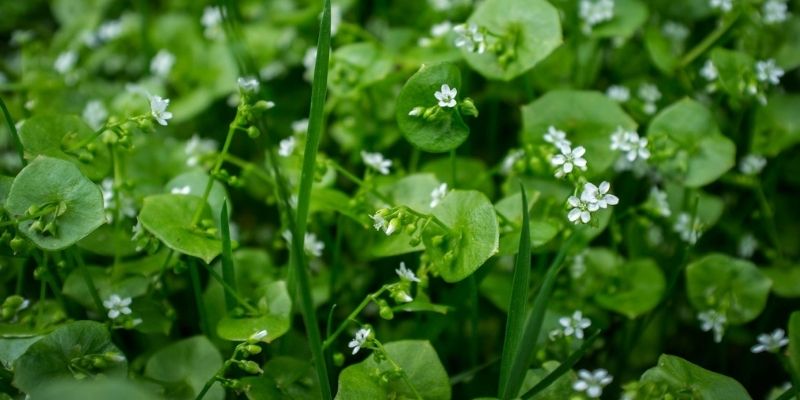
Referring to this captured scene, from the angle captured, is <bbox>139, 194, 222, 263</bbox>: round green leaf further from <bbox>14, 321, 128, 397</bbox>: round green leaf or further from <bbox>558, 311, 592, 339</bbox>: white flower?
<bbox>558, 311, 592, 339</bbox>: white flower

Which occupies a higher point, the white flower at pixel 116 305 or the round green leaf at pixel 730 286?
the white flower at pixel 116 305

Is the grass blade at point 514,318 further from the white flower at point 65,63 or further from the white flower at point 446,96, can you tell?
the white flower at point 65,63

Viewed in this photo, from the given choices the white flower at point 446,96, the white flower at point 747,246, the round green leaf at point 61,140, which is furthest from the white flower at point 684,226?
the round green leaf at point 61,140

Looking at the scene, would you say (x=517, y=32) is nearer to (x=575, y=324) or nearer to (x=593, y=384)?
(x=575, y=324)

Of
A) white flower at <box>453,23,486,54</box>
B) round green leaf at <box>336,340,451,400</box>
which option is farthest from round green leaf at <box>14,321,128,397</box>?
white flower at <box>453,23,486,54</box>

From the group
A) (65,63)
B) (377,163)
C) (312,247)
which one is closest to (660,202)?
(377,163)
